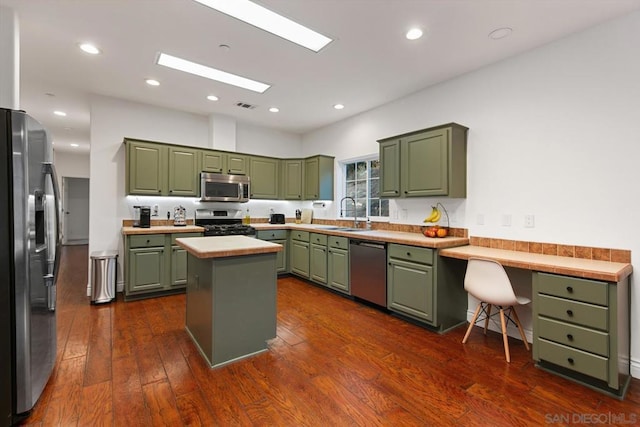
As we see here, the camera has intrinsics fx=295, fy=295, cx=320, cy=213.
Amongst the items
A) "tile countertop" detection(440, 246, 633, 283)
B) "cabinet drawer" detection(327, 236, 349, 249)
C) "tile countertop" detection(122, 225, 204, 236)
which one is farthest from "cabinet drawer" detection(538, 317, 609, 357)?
"tile countertop" detection(122, 225, 204, 236)

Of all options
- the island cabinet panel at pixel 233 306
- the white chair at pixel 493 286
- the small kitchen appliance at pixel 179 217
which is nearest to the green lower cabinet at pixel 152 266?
the small kitchen appliance at pixel 179 217

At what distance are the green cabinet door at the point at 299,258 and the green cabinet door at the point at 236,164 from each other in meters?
1.52

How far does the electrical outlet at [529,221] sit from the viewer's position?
9.19ft

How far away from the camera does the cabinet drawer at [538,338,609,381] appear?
6.48 feet

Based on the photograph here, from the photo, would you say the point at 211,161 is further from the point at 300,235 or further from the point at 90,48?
the point at 90,48

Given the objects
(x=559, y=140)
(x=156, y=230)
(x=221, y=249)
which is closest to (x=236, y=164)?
(x=156, y=230)

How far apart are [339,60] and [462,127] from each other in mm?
1526

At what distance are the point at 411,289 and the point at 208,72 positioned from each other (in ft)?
11.1

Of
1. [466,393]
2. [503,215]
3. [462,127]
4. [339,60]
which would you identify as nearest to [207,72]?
[339,60]

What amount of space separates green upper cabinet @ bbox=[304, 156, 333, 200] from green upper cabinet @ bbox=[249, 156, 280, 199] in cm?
65

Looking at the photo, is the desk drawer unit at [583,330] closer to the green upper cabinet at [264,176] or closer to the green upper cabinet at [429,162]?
Answer: the green upper cabinet at [429,162]

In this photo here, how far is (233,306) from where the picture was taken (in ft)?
7.76

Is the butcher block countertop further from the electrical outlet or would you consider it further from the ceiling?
the electrical outlet

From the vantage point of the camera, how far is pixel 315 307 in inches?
145
